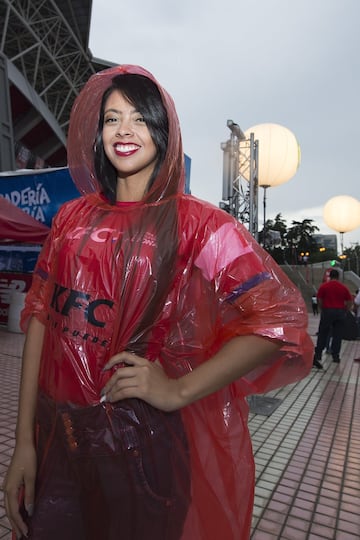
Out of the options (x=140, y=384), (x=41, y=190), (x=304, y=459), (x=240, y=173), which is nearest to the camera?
(x=140, y=384)

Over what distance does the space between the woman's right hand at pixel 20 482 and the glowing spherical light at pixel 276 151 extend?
17.3ft

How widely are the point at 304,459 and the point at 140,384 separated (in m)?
2.78

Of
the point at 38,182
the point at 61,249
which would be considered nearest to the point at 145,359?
the point at 61,249

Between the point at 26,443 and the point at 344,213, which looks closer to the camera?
the point at 26,443

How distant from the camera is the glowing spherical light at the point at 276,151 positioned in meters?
5.71

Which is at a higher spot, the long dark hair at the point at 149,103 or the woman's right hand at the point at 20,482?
the long dark hair at the point at 149,103

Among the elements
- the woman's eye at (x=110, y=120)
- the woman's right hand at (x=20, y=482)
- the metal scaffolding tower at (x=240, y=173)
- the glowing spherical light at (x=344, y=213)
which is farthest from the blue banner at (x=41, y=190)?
the woman's right hand at (x=20, y=482)

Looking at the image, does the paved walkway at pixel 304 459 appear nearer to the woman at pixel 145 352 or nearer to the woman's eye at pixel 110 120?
the woman at pixel 145 352

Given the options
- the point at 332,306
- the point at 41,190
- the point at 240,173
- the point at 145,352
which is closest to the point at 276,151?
the point at 240,173

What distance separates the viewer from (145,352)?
853 millimetres

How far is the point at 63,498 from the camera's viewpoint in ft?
2.72

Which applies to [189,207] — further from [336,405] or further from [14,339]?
[14,339]

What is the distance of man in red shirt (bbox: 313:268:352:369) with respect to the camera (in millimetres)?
6324

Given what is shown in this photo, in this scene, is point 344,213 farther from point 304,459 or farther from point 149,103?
point 149,103
